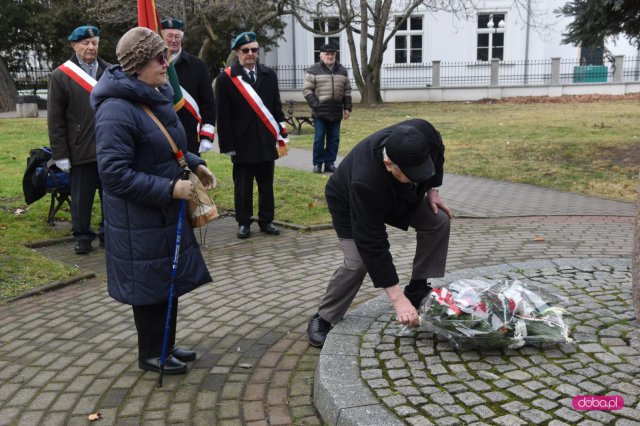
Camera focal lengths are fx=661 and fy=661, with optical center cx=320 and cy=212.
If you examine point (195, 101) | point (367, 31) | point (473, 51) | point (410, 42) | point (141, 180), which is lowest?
point (141, 180)

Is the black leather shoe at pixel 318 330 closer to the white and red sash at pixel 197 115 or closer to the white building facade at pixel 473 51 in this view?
the white and red sash at pixel 197 115

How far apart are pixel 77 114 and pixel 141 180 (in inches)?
138

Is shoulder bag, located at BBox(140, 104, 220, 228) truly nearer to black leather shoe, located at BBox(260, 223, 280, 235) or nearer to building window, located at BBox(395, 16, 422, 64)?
black leather shoe, located at BBox(260, 223, 280, 235)

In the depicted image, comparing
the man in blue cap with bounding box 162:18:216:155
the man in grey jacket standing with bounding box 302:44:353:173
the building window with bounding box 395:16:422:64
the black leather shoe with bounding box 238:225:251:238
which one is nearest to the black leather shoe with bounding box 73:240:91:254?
the man in blue cap with bounding box 162:18:216:155

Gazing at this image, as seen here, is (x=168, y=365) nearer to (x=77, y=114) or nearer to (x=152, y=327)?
(x=152, y=327)

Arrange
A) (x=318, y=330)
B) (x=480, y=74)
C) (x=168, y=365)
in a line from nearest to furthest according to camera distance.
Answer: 1. (x=168, y=365)
2. (x=318, y=330)
3. (x=480, y=74)

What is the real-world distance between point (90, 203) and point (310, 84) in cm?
526

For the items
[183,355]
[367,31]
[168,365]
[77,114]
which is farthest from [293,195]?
[367,31]

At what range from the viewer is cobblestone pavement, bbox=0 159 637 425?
3590 millimetres

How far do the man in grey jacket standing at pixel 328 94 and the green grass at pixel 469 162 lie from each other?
2.94ft

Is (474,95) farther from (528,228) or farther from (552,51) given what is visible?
(528,228)

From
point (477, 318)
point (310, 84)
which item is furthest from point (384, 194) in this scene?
point (310, 84)

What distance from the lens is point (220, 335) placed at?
15.0 ft

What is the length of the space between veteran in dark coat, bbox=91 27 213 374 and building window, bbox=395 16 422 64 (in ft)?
109
